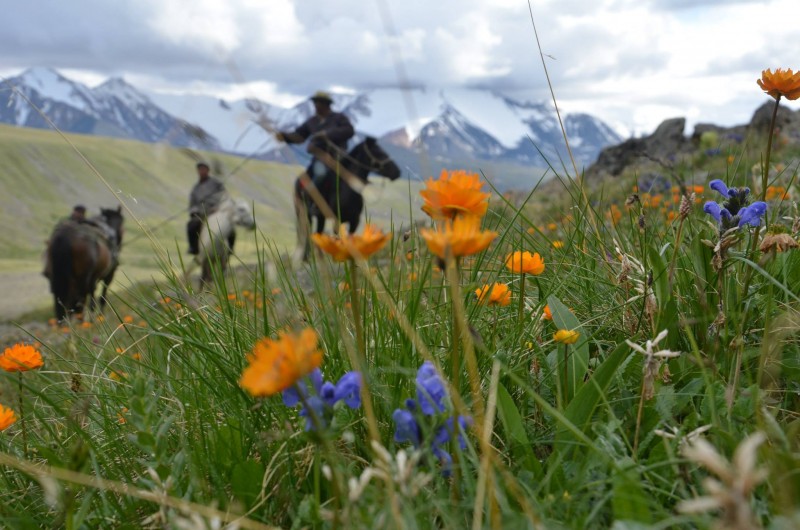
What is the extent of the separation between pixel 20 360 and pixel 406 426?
1.41 metres

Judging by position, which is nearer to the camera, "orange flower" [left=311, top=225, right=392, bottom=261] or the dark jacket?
"orange flower" [left=311, top=225, right=392, bottom=261]

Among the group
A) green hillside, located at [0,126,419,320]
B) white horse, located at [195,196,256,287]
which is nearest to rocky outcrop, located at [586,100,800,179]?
white horse, located at [195,196,256,287]

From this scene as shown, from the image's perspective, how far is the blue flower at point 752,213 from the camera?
167 centimetres

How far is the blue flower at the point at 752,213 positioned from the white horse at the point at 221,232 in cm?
125

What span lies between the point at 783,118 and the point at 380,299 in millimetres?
19506

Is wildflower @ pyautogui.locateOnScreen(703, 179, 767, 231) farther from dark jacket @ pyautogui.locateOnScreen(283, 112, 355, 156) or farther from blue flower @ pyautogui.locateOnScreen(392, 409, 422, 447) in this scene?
dark jacket @ pyautogui.locateOnScreen(283, 112, 355, 156)

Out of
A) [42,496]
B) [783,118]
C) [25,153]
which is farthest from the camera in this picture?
[25,153]

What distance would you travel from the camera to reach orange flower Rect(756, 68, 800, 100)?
181cm

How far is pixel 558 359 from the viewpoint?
168 cm

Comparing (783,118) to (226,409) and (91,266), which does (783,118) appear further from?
(226,409)

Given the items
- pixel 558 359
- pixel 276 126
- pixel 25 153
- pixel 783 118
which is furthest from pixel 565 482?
pixel 25 153

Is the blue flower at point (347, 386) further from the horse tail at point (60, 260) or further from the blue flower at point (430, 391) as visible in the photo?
the horse tail at point (60, 260)

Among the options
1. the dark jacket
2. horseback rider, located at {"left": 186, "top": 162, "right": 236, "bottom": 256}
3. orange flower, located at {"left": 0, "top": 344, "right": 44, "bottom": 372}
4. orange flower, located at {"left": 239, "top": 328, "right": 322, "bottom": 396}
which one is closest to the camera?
orange flower, located at {"left": 239, "top": 328, "right": 322, "bottom": 396}

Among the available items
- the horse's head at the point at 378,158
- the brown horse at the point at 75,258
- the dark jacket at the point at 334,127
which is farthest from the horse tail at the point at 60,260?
the horse's head at the point at 378,158
